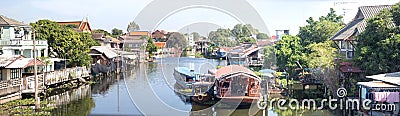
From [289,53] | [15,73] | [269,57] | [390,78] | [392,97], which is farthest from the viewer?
[269,57]

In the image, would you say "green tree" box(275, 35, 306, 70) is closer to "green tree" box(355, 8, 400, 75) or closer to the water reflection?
"green tree" box(355, 8, 400, 75)

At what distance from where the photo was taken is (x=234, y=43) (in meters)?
30.5

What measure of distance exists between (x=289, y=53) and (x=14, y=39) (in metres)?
14.3

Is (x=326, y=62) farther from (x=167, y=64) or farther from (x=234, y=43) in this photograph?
(x=167, y=64)

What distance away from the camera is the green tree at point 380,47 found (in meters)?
13.4

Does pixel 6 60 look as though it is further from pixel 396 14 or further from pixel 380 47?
pixel 396 14

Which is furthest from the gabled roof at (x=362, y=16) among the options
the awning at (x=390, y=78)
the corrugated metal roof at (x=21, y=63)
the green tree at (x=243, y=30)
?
the corrugated metal roof at (x=21, y=63)

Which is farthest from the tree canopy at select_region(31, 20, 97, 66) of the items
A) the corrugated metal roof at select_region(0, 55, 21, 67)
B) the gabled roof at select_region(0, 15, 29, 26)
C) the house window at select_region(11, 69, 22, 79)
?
the corrugated metal roof at select_region(0, 55, 21, 67)

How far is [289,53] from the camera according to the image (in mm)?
22719

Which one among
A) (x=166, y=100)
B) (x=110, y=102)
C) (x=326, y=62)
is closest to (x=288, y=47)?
(x=326, y=62)

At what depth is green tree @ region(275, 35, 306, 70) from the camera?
72.4 feet

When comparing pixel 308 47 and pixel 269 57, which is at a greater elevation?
pixel 308 47

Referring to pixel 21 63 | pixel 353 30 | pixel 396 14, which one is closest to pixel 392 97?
pixel 396 14

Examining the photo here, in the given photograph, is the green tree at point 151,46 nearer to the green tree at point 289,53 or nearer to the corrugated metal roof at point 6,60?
the green tree at point 289,53
